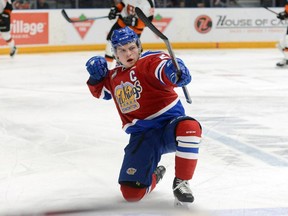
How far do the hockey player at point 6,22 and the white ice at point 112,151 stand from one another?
254 centimetres

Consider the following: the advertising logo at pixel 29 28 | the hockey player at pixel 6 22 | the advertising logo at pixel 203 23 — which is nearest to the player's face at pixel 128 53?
the hockey player at pixel 6 22

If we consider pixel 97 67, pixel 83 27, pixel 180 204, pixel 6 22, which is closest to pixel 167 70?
pixel 97 67

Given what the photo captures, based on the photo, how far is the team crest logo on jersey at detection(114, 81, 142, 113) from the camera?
294 cm

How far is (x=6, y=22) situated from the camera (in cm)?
1030

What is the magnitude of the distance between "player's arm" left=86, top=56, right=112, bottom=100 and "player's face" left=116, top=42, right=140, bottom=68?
0.13 metres

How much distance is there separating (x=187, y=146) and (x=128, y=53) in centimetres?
46

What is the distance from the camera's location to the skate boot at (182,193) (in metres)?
2.81

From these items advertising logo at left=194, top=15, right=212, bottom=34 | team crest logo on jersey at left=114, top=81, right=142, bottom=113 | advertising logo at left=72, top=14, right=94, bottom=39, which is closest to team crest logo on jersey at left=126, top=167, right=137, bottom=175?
team crest logo on jersey at left=114, top=81, right=142, bottom=113

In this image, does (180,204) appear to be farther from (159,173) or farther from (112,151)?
(112,151)

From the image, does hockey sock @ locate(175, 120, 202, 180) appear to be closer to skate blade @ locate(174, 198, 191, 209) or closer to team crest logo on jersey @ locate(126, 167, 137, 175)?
skate blade @ locate(174, 198, 191, 209)

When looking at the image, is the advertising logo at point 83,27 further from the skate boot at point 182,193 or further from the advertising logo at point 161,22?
the skate boot at point 182,193

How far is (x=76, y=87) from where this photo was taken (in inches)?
286

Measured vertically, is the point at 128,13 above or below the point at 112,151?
below

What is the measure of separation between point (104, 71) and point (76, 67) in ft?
21.0
